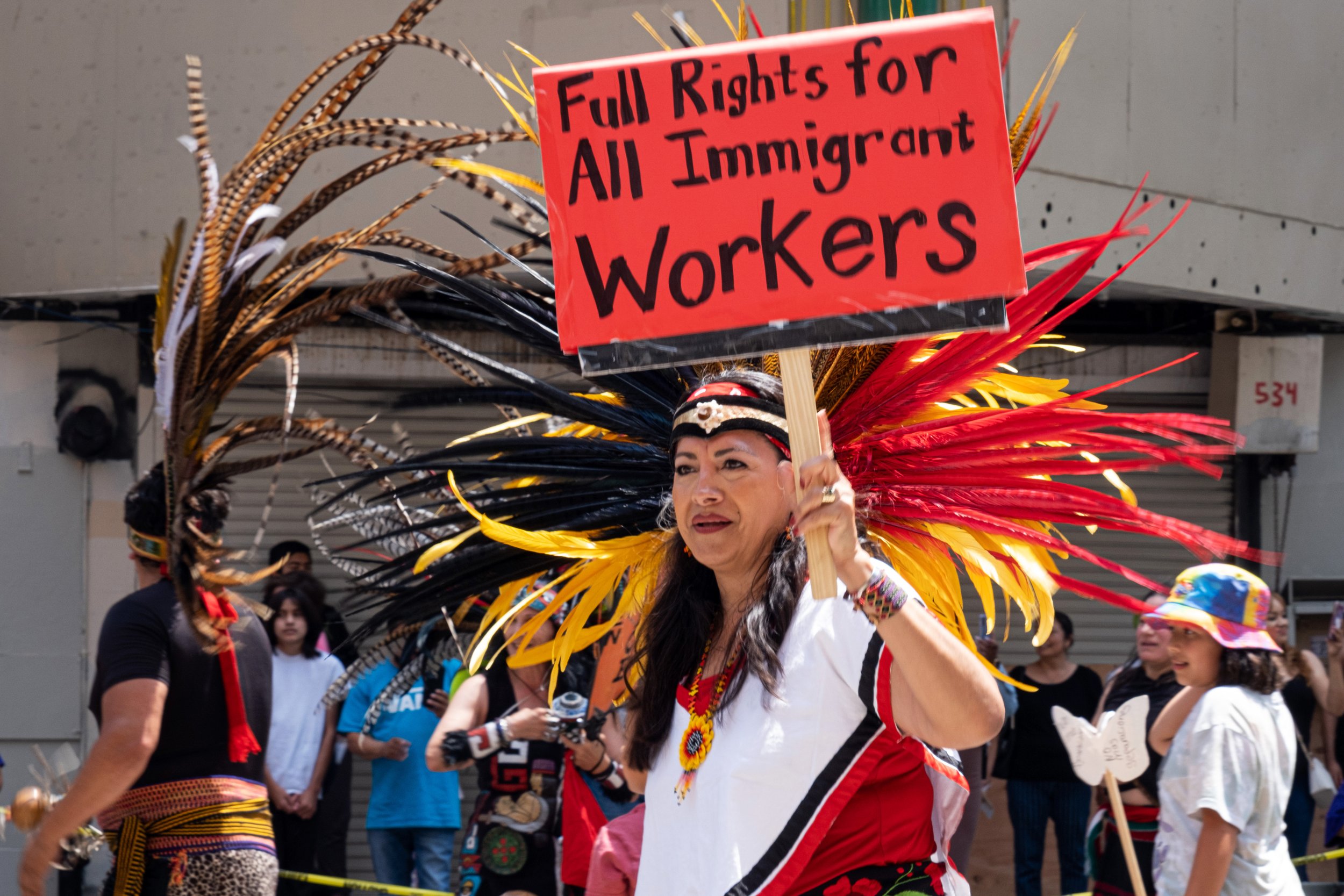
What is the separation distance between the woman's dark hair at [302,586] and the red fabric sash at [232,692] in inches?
103

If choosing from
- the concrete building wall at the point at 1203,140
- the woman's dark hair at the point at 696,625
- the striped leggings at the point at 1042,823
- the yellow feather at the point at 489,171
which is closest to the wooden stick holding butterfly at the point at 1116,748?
the woman's dark hair at the point at 696,625

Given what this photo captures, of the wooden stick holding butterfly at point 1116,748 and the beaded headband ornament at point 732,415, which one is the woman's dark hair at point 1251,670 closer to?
the wooden stick holding butterfly at point 1116,748

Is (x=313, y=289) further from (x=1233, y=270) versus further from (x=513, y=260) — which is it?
(x=1233, y=270)

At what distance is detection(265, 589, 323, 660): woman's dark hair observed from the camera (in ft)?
20.2

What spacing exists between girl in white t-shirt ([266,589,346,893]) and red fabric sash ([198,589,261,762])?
2477 millimetres

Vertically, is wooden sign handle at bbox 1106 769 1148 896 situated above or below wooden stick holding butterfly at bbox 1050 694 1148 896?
below

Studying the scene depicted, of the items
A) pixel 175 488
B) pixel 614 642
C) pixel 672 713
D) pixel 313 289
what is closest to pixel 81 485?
pixel 313 289

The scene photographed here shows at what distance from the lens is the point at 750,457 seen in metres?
2.35

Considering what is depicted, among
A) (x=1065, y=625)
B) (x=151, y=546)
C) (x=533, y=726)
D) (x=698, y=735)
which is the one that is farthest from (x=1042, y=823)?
(x=698, y=735)

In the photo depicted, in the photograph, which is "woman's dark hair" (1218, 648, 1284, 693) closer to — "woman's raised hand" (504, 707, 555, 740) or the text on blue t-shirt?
"woman's raised hand" (504, 707, 555, 740)

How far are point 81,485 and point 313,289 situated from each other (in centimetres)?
173

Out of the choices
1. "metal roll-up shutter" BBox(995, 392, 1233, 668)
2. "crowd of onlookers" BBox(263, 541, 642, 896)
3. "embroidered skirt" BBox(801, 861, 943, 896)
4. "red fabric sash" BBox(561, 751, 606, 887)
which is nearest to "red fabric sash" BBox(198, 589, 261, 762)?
"red fabric sash" BBox(561, 751, 606, 887)

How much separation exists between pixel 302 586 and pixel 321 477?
6.22 feet

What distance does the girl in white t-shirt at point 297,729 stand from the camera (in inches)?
238
